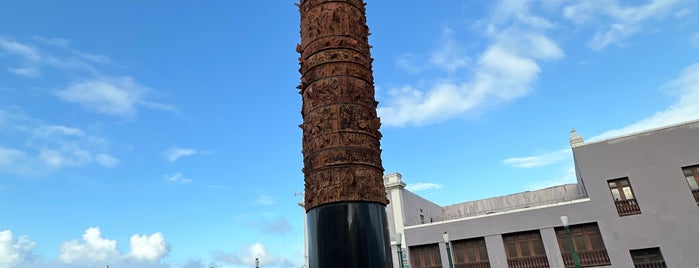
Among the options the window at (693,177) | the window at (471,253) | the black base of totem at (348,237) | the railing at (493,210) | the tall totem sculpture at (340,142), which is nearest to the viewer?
the black base of totem at (348,237)

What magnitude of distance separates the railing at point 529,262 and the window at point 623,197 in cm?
392

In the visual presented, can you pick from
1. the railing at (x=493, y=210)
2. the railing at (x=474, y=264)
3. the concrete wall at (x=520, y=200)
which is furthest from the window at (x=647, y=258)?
the concrete wall at (x=520, y=200)

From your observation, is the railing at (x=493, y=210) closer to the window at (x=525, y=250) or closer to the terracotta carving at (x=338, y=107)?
the window at (x=525, y=250)

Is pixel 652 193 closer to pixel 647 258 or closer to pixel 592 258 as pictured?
pixel 647 258

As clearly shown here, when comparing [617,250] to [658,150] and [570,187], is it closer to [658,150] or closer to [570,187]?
[658,150]

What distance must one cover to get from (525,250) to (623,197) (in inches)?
193

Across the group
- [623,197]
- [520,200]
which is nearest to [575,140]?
[623,197]

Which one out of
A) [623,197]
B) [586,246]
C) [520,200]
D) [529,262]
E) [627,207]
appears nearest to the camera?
[627,207]

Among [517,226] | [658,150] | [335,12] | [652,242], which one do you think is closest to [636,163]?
[658,150]

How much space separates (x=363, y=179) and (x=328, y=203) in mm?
567

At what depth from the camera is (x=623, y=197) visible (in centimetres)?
1875

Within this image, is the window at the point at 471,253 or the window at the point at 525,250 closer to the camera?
the window at the point at 525,250

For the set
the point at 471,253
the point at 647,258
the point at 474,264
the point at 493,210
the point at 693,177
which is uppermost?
the point at 493,210

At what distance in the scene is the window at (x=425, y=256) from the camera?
2159cm
